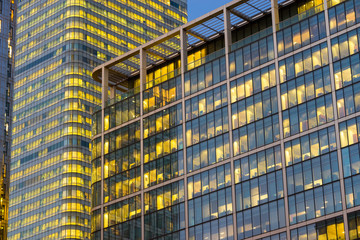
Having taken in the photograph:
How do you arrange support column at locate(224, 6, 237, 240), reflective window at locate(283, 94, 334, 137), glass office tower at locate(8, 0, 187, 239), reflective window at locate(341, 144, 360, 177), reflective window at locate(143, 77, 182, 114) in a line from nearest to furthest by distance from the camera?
reflective window at locate(341, 144, 360, 177) < reflective window at locate(283, 94, 334, 137) < support column at locate(224, 6, 237, 240) < reflective window at locate(143, 77, 182, 114) < glass office tower at locate(8, 0, 187, 239)

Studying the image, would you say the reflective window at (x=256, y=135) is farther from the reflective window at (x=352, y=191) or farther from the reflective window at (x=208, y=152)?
the reflective window at (x=352, y=191)

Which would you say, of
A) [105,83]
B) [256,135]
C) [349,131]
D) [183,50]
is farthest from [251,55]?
[105,83]

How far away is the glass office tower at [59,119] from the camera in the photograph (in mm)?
179125

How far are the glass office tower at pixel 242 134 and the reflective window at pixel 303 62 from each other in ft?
0.45

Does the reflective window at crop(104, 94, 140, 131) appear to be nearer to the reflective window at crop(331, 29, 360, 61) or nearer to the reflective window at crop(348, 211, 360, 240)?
the reflective window at crop(331, 29, 360, 61)

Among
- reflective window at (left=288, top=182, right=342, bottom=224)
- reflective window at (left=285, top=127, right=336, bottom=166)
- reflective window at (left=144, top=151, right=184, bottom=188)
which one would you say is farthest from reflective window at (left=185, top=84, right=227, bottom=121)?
reflective window at (left=288, top=182, right=342, bottom=224)

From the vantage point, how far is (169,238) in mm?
103938

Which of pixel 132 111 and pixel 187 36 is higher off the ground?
pixel 187 36

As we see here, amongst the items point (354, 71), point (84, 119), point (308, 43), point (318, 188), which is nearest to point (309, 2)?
point (308, 43)

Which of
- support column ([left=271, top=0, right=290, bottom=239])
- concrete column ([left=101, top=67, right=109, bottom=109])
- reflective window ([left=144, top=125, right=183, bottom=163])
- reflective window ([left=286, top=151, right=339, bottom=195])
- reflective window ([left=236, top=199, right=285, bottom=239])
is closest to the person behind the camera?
reflective window ([left=286, top=151, right=339, bottom=195])

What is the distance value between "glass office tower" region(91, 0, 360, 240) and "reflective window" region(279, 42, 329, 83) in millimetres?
137

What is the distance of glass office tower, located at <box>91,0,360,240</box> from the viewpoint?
293 ft

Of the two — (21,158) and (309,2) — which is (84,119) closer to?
(21,158)

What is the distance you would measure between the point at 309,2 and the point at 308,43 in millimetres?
10484
